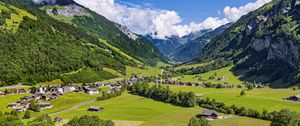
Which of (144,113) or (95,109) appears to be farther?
(95,109)

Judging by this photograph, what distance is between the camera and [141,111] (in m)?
171

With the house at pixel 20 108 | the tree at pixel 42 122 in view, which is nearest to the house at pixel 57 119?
the tree at pixel 42 122

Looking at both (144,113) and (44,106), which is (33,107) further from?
(144,113)

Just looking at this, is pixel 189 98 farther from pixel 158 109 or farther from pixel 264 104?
pixel 264 104

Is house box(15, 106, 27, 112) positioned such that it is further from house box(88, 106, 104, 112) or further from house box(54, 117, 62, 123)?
house box(54, 117, 62, 123)

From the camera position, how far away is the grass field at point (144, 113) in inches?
5691

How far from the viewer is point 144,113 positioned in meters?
166

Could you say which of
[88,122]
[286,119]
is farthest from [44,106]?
[286,119]

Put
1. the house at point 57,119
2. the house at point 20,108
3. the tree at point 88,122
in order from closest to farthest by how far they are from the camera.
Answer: the tree at point 88,122, the house at point 57,119, the house at point 20,108

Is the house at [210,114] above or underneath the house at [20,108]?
underneath

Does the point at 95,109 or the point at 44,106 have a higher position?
the point at 44,106

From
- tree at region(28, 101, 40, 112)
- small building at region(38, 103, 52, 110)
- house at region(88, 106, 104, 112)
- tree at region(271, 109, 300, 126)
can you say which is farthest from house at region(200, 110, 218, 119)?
small building at region(38, 103, 52, 110)

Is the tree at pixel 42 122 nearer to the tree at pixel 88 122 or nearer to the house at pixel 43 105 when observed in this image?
the tree at pixel 88 122

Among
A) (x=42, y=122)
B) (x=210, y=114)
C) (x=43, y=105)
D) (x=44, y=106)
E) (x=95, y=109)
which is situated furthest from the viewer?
(x=44, y=106)
